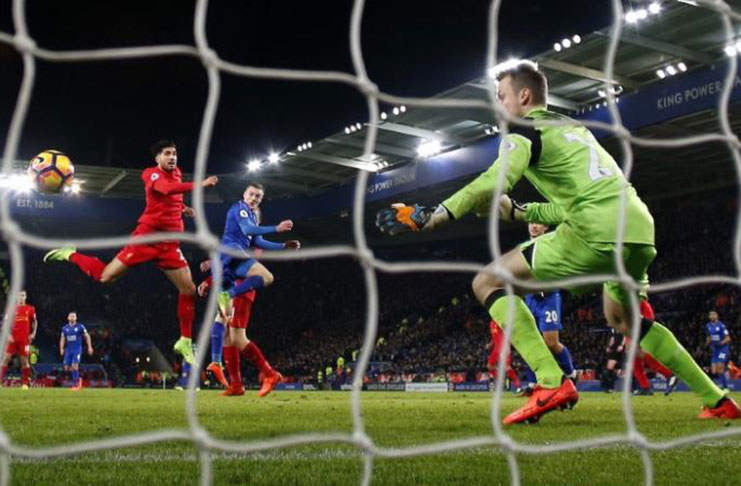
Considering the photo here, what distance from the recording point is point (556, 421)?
5387 millimetres

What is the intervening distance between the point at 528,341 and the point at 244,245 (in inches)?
177

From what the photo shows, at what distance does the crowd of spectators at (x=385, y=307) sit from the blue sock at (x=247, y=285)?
13509mm

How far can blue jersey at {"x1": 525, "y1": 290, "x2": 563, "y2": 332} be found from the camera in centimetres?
848

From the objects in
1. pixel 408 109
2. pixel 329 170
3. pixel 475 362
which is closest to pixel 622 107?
pixel 408 109

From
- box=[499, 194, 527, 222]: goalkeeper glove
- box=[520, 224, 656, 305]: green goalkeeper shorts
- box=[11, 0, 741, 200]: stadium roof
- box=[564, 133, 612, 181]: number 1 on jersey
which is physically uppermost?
box=[11, 0, 741, 200]: stadium roof

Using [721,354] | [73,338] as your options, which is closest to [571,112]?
[721,354]

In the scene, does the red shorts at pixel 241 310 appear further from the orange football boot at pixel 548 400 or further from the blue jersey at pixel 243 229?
the orange football boot at pixel 548 400

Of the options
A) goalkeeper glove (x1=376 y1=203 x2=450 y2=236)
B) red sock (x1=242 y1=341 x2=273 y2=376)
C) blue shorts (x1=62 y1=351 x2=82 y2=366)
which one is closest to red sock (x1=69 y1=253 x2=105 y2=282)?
red sock (x1=242 y1=341 x2=273 y2=376)

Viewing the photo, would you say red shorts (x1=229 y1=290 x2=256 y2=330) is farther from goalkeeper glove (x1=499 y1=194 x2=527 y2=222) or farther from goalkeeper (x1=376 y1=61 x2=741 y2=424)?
goalkeeper (x1=376 y1=61 x2=741 y2=424)

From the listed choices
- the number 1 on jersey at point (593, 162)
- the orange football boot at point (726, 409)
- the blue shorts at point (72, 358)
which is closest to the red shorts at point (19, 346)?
the blue shorts at point (72, 358)

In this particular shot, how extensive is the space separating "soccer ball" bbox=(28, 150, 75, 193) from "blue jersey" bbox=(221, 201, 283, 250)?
1.62 meters

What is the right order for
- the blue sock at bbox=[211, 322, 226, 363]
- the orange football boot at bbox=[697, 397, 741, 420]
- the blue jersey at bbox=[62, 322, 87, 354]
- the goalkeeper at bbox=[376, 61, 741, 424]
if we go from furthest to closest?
the blue jersey at bbox=[62, 322, 87, 354]
the blue sock at bbox=[211, 322, 226, 363]
the orange football boot at bbox=[697, 397, 741, 420]
the goalkeeper at bbox=[376, 61, 741, 424]

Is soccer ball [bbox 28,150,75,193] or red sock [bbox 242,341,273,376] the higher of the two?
soccer ball [bbox 28,150,75,193]

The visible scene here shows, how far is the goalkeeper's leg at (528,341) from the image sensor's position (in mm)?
4441
